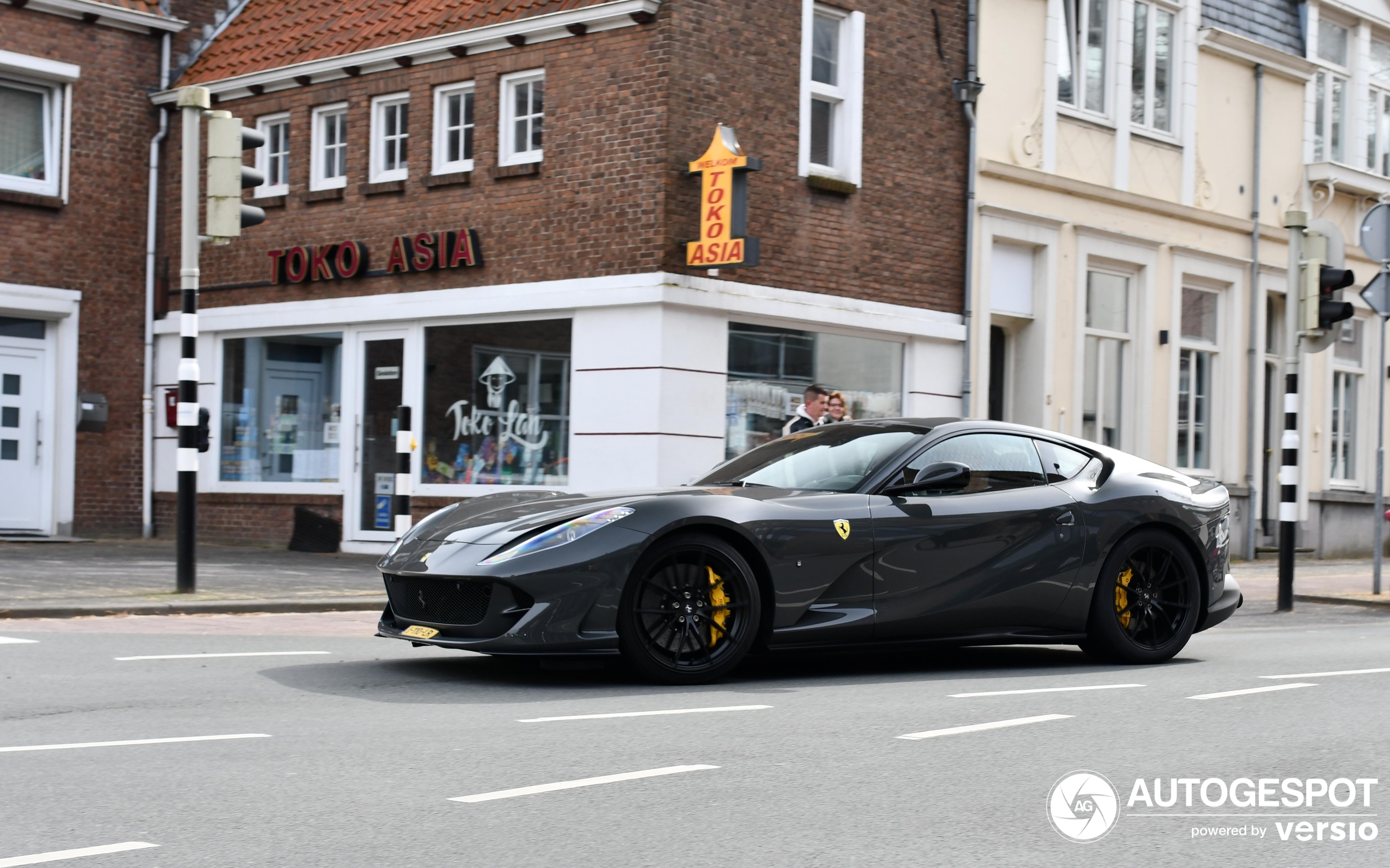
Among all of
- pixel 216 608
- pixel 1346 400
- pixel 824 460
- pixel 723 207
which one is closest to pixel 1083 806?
pixel 824 460

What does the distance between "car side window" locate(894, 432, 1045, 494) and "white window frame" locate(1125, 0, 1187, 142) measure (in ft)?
45.3

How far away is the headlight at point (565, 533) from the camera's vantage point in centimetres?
748

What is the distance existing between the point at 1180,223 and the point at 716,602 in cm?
1643

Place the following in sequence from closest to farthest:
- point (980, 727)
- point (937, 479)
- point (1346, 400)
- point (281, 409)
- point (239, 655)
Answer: point (980, 727) → point (937, 479) → point (239, 655) → point (281, 409) → point (1346, 400)

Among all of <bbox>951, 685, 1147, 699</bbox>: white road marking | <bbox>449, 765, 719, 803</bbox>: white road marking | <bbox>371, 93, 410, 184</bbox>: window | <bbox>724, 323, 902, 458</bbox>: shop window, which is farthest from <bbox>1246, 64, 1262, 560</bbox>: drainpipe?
<bbox>449, 765, 719, 803</bbox>: white road marking

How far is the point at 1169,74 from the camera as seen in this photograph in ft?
73.5

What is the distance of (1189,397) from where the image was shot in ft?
74.7

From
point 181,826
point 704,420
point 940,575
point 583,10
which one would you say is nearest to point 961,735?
point 940,575

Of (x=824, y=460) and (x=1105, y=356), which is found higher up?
(x=1105, y=356)

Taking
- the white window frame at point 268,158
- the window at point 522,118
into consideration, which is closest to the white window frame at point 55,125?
the white window frame at point 268,158

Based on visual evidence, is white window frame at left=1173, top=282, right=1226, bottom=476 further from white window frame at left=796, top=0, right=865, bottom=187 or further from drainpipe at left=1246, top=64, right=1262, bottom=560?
white window frame at left=796, top=0, right=865, bottom=187

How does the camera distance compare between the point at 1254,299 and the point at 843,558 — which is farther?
the point at 1254,299

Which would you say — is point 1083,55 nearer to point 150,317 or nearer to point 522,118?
point 522,118

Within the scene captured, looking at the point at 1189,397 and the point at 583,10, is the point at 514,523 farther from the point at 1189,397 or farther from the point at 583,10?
the point at 1189,397
